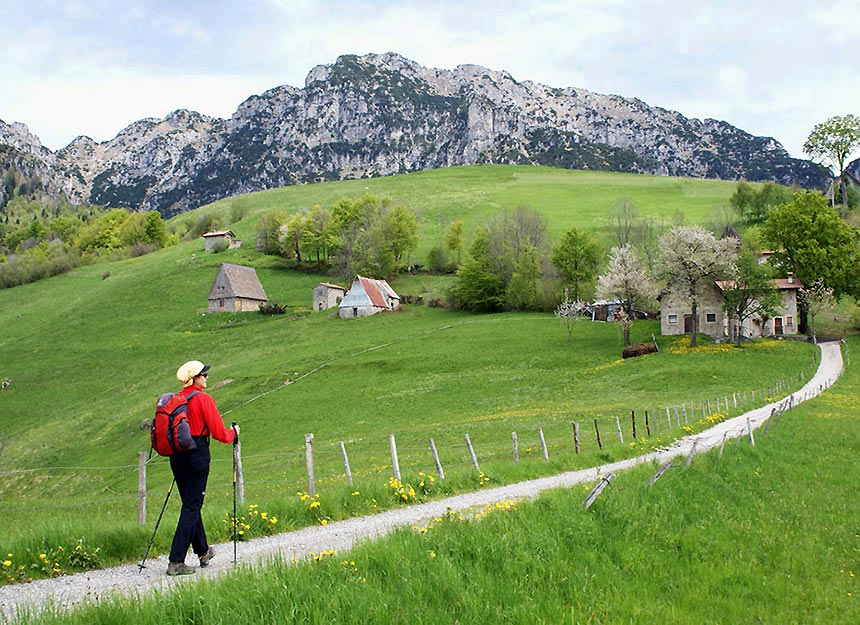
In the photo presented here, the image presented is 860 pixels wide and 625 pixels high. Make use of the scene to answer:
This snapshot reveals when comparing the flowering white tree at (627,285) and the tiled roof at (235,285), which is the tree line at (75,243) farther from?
the flowering white tree at (627,285)

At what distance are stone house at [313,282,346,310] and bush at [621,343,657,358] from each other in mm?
48644

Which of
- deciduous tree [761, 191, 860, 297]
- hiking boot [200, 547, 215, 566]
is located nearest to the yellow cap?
hiking boot [200, 547, 215, 566]

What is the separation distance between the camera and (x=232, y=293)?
9500 centimetres

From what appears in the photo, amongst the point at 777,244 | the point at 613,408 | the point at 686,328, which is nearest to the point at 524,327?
the point at 686,328

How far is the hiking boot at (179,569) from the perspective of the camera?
9125mm

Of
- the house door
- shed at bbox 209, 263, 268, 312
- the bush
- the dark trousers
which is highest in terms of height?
shed at bbox 209, 263, 268, 312

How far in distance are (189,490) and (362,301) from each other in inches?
3077

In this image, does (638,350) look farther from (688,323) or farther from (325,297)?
(325,297)

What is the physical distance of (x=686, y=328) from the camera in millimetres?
68438

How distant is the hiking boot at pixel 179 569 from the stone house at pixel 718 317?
60.6 meters

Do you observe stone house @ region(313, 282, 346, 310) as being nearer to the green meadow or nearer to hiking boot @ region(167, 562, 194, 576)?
the green meadow

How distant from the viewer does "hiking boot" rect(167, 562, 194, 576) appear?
9.12 metres

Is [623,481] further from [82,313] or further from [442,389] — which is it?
[82,313]

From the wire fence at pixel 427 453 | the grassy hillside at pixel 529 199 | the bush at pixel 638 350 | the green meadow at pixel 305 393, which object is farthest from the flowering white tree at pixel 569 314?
the grassy hillside at pixel 529 199
